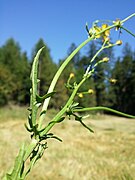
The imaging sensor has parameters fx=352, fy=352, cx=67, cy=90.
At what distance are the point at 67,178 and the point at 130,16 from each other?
2145mm

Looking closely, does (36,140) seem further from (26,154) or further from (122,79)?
(122,79)

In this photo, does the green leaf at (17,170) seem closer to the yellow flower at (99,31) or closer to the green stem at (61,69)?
the green stem at (61,69)

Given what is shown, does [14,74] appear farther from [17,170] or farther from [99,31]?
[17,170]

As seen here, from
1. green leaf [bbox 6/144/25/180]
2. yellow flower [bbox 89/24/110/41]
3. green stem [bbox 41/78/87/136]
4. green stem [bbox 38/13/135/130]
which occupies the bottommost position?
green leaf [bbox 6/144/25/180]

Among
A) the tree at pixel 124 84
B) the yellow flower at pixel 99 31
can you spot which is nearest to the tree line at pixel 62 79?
the tree at pixel 124 84

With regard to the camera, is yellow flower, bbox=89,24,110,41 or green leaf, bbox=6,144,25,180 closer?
green leaf, bbox=6,144,25,180

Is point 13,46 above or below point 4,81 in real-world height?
above

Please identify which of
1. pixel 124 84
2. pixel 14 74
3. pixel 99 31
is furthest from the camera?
pixel 124 84

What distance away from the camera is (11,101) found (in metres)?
39.1

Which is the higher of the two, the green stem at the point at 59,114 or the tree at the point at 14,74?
the tree at the point at 14,74

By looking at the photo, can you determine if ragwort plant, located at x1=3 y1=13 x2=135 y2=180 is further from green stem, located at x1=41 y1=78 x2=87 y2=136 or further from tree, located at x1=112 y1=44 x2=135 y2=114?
tree, located at x1=112 y1=44 x2=135 y2=114

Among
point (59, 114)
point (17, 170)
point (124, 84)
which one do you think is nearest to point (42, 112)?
point (59, 114)

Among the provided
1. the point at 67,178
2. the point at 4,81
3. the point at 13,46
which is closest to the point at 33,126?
the point at 67,178

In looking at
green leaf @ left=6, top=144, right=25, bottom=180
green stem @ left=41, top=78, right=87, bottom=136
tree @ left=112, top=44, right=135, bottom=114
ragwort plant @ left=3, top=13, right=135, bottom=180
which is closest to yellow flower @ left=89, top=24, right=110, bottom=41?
ragwort plant @ left=3, top=13, right=135, bottom=180
